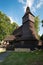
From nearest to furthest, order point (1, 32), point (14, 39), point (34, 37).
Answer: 1. point (34, 37)
2. point (14, 39)
3. point (1, 32)

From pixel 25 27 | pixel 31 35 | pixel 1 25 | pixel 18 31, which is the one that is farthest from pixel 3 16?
pixel 31 35

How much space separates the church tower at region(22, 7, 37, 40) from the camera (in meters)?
47.6

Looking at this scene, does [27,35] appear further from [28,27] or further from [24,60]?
[24,60]

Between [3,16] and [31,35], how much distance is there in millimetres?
19287

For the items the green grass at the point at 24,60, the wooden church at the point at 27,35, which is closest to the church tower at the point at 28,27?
the wooden church at the point at 27,35

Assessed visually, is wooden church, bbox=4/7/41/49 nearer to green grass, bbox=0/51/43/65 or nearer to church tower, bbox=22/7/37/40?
church tower, bbox=22/7/37/40

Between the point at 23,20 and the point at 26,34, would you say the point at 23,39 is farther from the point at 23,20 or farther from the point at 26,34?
the point at 23,20

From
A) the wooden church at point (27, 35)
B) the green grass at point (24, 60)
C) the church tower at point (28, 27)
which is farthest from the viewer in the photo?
the church tower at point (28, 27)

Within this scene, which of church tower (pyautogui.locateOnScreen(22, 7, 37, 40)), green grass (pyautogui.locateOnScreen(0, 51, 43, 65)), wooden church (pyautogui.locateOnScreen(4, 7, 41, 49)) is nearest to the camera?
green grass (pyautogui.locateOnScreen(0, 51, 43, 65))

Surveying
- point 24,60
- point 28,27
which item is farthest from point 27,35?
point 24,60

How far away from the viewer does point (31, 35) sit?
4741 centimetres

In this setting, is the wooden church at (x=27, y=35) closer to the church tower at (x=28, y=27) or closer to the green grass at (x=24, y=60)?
the church tower at (x=28, y=27)

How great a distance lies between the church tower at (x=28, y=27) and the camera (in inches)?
1873

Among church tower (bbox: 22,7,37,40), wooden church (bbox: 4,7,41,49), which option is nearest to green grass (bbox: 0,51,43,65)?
wooden church (bbox: 4,7,41,49)
